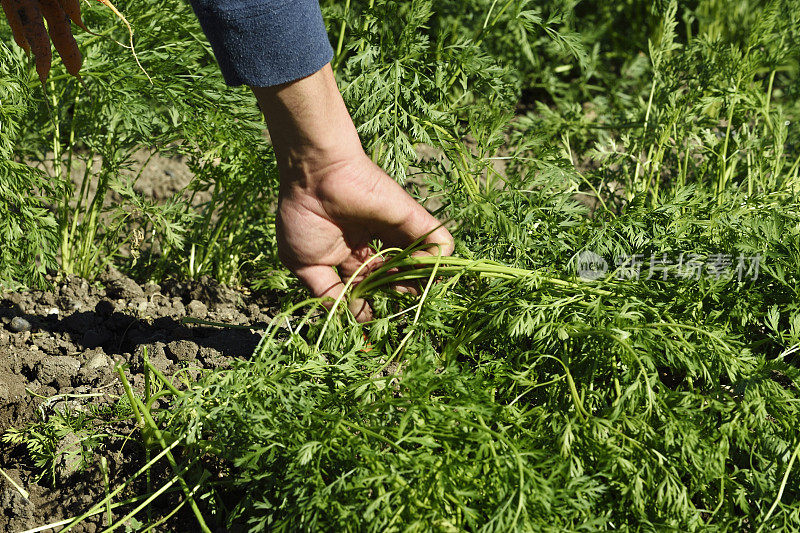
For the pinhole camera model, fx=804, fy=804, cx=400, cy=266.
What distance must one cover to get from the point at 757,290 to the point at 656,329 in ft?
1.44

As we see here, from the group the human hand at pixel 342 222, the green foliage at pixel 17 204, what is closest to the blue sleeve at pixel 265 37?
the human hand at pixel 342 222

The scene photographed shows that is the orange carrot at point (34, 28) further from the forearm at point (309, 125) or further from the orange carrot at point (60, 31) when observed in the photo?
the forearm at point (309, 125)

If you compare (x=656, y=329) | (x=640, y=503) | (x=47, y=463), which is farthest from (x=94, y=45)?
(x=640, y=503)

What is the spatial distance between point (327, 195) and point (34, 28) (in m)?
0.81

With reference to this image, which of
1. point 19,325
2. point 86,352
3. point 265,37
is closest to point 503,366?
point 265,37

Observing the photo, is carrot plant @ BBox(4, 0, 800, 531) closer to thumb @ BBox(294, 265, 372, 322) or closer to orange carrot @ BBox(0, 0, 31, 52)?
thumb @ BBox(294, 265, 372, 322)

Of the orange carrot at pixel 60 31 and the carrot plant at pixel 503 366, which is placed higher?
the orange carrot at pixel 60 31

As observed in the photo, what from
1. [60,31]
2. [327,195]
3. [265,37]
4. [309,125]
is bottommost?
[327,195]

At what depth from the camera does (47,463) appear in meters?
2.04

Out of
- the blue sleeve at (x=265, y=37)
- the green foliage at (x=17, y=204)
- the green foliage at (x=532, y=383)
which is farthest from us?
the green foliage at (x=17, y=204)

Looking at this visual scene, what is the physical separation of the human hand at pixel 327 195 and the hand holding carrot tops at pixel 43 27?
483 mm

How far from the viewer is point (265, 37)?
191 centimetres

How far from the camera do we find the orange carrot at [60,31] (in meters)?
1.96

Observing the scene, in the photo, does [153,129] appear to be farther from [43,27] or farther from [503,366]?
[503,366]
